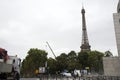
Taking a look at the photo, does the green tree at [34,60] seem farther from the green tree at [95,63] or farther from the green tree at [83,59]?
the green tree at [95,63]

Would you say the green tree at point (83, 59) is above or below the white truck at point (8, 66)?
above

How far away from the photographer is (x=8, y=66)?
18.5m

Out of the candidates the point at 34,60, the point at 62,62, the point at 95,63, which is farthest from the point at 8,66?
the point at 95,63

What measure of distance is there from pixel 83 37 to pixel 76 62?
39317 millimetres

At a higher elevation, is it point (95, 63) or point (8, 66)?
point (95, 63)

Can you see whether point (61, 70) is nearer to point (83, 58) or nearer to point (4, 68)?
point (83, 58)

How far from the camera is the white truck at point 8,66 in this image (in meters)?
17.8

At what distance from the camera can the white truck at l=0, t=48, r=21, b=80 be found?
17.8 m

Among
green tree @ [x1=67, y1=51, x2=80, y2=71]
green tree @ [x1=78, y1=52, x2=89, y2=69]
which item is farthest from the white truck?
green tree @ [x1=78, y1=52, x2=89, y2=69]

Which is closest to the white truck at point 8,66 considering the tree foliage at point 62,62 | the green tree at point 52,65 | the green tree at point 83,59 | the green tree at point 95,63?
the tree foliage at point 62,62

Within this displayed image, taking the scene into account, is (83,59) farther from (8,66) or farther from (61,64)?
(8,66)

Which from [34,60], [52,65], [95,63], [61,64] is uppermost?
[34,60]

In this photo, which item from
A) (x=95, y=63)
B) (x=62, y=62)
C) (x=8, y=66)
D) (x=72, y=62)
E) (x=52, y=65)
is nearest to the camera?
(x=8, y=66)

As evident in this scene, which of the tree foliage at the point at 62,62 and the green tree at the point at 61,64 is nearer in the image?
the tree foliage at the point at 62,62
